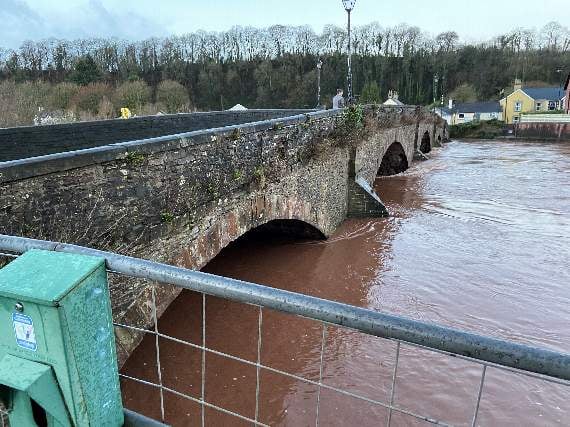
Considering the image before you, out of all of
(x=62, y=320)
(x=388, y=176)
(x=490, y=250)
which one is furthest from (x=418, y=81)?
(x=62, y=320)

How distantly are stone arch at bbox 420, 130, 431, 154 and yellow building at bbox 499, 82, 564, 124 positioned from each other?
31.2 meters

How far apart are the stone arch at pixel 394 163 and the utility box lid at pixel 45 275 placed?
72.3ft

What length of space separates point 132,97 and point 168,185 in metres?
30.2

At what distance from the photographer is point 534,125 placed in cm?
4691

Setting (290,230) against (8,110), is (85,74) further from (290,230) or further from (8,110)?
(290,230)

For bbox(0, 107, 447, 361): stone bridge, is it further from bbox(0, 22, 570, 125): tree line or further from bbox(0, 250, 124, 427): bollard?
bbox(0, 22, 570, 125): tree line

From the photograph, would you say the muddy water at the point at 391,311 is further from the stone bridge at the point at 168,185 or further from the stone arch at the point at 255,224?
the stone bridge at the point at 168,185

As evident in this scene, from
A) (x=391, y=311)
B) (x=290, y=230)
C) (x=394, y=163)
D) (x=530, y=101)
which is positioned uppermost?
(x=530, y=101)

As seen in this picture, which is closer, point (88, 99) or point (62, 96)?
point (62, 96)

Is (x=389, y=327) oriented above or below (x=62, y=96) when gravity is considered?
below

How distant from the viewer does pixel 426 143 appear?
111 ft

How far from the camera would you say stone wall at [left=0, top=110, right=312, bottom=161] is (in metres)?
8.22

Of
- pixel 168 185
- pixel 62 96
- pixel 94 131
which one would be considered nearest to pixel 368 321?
pixel 168 185

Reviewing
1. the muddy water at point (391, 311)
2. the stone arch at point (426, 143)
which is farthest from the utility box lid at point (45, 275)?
the stone arch at point (426, 143)
